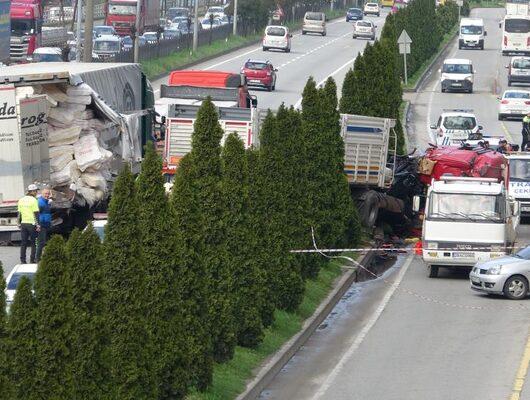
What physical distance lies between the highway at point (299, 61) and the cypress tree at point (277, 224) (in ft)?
121

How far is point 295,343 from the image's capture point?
80.1 ft

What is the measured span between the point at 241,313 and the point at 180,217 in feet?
10.5

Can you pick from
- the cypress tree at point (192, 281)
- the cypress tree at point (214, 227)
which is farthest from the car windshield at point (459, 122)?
the cypress tree at point (192, 281)

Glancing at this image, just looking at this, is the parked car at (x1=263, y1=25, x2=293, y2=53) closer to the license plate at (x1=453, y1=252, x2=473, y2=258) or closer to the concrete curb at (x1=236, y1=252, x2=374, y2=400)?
the concrete curb at (x1=236, y1=252, x2=374, y2=400)

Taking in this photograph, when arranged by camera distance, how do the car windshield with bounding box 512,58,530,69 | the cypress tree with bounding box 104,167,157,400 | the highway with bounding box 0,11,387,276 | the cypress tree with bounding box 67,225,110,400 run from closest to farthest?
the cypress tree with bounding box 67,225,110,400 → the cypress tree with bounding box 104,167,157,400 → the highway with bounding box 0,11,387,276 → the car windshield with bounding box 512,58,530,69

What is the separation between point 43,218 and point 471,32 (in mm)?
74993

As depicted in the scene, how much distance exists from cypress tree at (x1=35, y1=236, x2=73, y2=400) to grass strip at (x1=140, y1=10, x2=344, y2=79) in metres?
57.6

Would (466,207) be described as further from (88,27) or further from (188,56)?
(188,56)

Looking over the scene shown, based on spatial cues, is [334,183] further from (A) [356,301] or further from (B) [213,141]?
(B) [213,141]

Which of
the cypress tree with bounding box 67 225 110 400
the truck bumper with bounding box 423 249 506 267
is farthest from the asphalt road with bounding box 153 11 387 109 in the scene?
the cypress tree with bounding box 67 225 110 400

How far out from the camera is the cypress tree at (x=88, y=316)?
15570 millimetres

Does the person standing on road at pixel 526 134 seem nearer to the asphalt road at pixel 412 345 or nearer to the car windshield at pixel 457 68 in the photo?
the asphalt road at pixel 412 345

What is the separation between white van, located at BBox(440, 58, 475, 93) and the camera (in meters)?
76.2

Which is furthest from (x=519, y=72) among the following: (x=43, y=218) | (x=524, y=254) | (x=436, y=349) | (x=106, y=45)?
(x=436, y=349)
